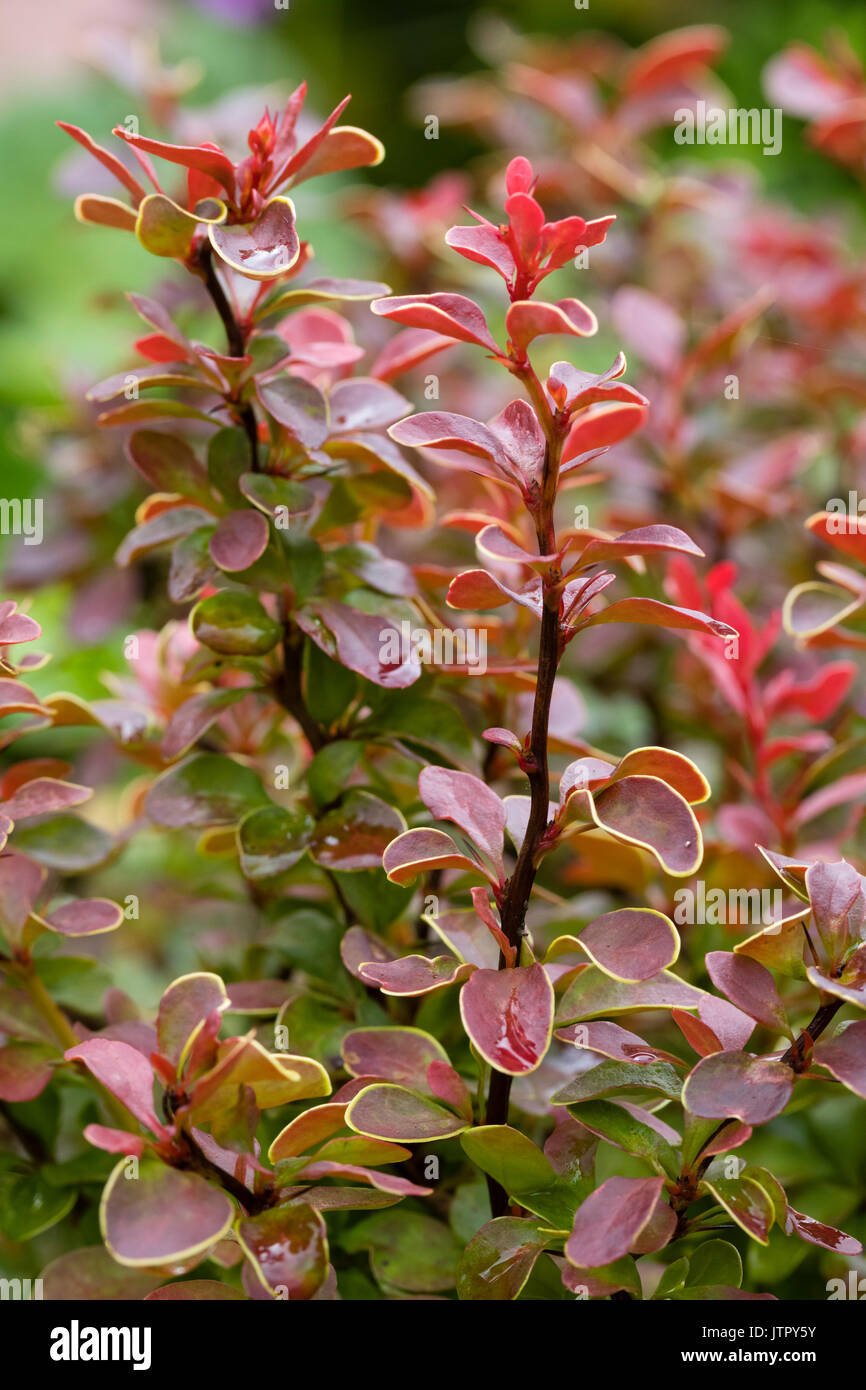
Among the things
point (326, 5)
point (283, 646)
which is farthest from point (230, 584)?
point (326, 5)

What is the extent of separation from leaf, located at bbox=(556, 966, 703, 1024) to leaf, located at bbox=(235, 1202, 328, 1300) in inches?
4.7

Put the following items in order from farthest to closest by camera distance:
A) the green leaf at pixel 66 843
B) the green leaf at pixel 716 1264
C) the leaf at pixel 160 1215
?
1. the green leaf at pixel 66 843
2. the green leaf at pixel 716 1264
3. the leaf at pixel 160 1215

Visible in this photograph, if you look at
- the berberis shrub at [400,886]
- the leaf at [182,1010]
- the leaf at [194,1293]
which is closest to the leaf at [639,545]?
the berberis shrub at [400,886]

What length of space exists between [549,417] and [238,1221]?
0.32 meters

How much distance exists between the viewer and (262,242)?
0.48 meters

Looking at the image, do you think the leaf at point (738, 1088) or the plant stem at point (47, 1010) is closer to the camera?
the leaf at point (738, 1088)

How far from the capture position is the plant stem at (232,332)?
0.52 meters

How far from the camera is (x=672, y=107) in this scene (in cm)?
115

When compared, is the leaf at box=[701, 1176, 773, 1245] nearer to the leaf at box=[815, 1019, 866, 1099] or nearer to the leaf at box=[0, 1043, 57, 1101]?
the leaf at box=[815, 1019, 866, 1099]

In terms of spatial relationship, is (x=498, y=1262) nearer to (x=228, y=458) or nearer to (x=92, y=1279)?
(x=92, y=1279)

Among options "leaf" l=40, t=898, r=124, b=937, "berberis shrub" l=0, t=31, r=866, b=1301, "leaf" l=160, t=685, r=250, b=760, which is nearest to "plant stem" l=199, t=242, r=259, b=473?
"berberis shrub" l=0, t=31, r=866, b=1301

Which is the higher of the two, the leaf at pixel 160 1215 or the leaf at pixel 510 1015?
the leaf at pixel 510 1015

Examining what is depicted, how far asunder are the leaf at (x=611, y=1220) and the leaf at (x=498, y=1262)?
1.5 inches

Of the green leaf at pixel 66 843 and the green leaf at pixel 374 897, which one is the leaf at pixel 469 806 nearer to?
the green leaf at pixel 374 897
